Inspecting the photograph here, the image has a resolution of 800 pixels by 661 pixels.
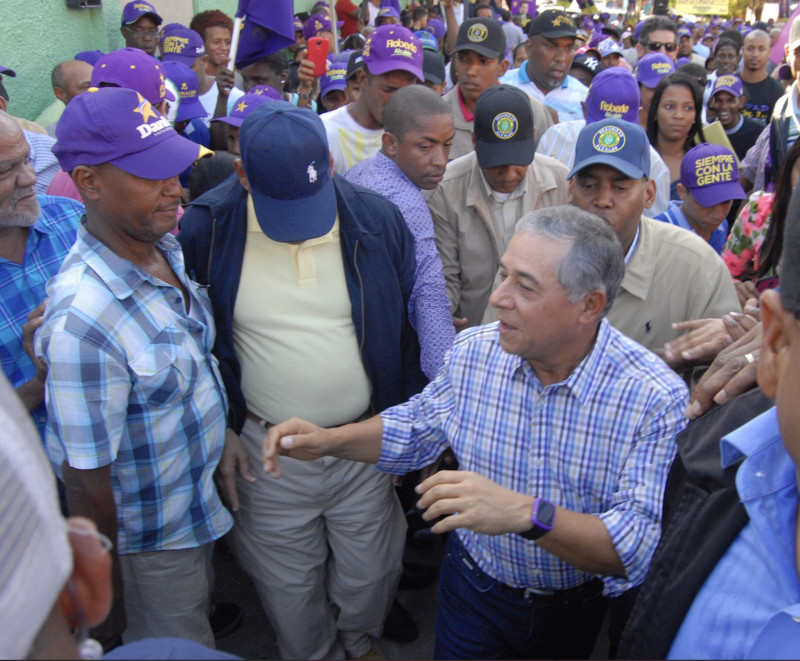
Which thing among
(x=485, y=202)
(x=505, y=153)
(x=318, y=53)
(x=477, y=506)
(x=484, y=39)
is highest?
(x=484, y=39)

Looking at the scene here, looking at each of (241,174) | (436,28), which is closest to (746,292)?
(241,174)

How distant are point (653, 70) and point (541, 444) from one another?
210 inches

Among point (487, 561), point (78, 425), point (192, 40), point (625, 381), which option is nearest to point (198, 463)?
point (78, 425)

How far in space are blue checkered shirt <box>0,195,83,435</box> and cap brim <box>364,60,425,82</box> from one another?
6.23 ft

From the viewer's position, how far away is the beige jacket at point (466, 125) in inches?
169

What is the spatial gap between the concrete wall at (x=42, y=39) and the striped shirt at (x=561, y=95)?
3653mm

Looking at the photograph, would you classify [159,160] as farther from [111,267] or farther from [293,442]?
[293,442]

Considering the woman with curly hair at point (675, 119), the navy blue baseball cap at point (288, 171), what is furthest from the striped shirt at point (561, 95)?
A: the navy blue baseball cap at point (288, 171)

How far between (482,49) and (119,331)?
3.51 metres

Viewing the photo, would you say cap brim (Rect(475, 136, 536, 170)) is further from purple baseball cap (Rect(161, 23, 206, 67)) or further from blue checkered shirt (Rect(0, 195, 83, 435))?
purple baseball cap (Rect(161, 23, 206, 67))

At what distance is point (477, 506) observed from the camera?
1648 millimetres

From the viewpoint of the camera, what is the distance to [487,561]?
2082 millimetres

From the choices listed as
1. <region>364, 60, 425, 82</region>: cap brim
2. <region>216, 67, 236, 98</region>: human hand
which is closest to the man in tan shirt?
<region>364, 60, 425, 82</region>: cap brim

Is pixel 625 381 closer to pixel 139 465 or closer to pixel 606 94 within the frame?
pixel 139 465
